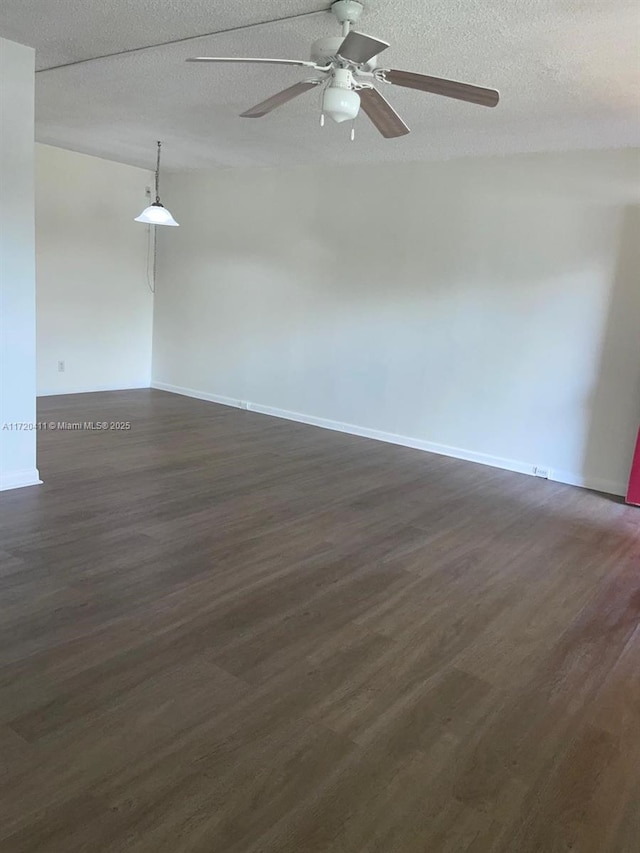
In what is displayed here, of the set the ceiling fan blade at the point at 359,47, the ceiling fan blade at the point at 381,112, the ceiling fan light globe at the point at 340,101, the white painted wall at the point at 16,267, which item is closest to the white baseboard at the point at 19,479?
the white painted wall at the point at 16,267

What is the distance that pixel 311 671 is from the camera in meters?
2.32

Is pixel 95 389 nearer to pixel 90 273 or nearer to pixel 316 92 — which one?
pixel 90 273

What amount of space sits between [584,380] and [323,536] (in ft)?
8.80

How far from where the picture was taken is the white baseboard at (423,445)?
16.4ft

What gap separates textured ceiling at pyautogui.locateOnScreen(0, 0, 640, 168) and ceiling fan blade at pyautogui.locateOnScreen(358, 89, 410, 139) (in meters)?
0.34

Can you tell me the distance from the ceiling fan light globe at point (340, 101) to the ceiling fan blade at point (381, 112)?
0.44 ft

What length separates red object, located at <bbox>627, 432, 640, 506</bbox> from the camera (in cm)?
459


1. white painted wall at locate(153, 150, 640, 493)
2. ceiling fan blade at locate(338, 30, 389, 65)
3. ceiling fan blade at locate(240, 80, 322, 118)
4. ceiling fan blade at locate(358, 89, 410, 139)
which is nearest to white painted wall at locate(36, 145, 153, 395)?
white painted wall at locate(153, 150, 640, 493)

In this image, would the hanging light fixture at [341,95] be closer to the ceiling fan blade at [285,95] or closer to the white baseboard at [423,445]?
the ceiling fan blade at [285,95]

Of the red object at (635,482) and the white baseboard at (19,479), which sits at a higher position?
A: the red object at (635,482)

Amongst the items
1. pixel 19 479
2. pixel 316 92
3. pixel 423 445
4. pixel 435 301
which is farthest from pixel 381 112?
pixel 423 445

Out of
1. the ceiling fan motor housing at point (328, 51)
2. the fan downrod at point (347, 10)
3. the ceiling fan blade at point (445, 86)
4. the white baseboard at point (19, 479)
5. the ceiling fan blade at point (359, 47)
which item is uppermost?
the fan downrod at point (347, 10)

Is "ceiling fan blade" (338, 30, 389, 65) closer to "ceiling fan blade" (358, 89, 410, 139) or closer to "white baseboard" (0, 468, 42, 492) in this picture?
"ceiling fan blade" (358, 89, 410, 139)

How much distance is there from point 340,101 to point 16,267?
90.6 inches
